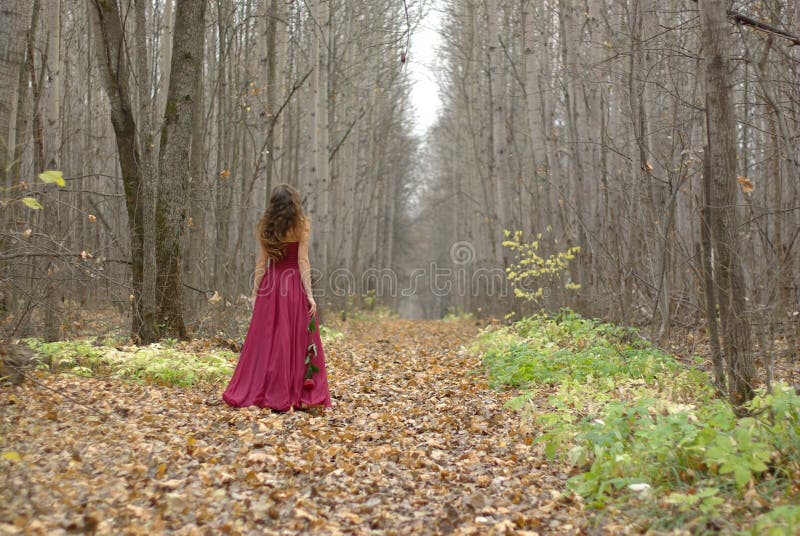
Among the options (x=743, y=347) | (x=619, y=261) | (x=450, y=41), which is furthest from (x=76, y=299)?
(x=450, y=41)

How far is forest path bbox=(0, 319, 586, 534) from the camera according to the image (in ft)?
11.2

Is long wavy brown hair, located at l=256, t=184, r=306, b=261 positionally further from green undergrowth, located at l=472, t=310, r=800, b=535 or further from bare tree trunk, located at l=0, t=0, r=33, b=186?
green undergrowth, located at l=472, t=310, r=800, b=535

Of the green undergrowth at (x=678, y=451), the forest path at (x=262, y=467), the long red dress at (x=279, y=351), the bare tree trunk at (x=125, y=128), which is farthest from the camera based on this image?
the bare tree trunk at (x=125, y=128)

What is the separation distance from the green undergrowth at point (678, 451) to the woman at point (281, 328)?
2.09m

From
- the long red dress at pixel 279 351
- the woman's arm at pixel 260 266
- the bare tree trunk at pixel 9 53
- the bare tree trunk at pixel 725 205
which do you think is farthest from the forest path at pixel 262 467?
the bare tree trunk at pixel 9 53

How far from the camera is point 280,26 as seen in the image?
1402 centimetres

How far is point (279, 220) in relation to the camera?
6.35 metres

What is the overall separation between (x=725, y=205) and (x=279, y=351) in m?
4.11

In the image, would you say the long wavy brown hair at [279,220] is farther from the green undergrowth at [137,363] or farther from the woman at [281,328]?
the green undergrowth at [137,363]

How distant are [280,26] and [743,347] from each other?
1238 centimetres

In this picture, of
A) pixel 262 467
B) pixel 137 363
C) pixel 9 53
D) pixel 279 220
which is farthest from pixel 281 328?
pixel 9 53

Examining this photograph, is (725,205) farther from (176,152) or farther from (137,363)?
(176,152)

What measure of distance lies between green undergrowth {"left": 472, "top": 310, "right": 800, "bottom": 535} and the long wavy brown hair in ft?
9.19

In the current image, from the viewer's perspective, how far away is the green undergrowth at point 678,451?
3.22 m
